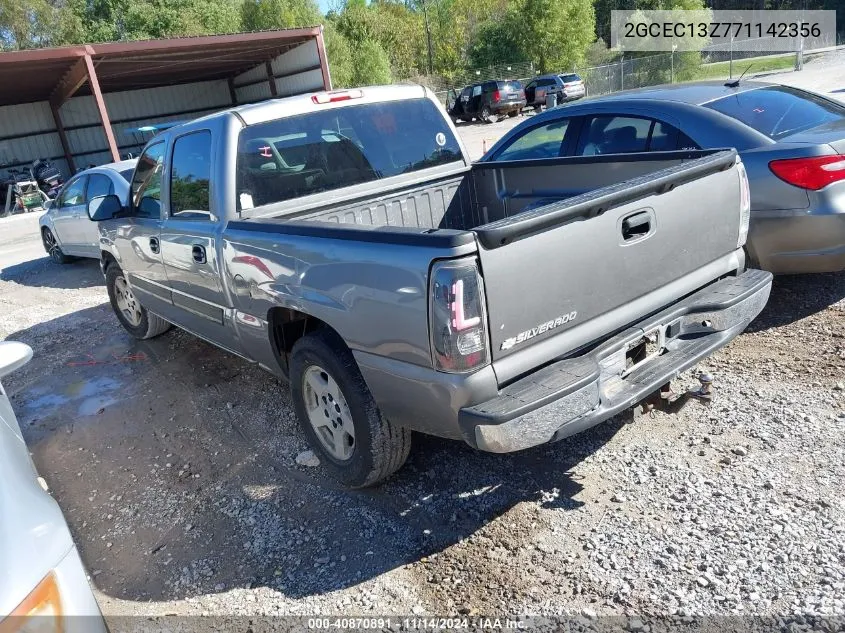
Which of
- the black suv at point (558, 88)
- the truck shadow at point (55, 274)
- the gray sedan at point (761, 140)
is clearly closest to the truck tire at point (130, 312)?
the truck shadow at point (55, 274)

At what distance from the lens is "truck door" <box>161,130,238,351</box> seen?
4.03 meters

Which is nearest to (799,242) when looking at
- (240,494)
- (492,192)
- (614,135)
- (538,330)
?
(614,135)

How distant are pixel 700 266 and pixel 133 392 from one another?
436cm

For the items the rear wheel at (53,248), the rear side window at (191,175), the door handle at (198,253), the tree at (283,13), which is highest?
the tree at (283,13)

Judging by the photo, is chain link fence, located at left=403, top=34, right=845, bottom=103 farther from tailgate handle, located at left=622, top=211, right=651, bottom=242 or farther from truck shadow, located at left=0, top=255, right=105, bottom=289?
tailgate handle, located at left=622, top=211, right=651, bottom=242

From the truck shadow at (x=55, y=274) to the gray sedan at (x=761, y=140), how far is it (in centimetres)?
732

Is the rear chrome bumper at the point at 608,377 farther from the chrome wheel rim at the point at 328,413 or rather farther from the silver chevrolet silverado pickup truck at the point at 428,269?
the chrome wheel rim at the point at 328,413

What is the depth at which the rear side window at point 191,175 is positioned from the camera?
4055mm

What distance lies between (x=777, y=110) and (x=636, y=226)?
308 centimetres

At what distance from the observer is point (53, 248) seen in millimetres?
11625

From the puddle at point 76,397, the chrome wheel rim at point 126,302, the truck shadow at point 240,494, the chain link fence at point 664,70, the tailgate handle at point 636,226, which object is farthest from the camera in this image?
the chain link fence at point 664,70

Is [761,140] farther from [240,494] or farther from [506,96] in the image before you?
[506,96]

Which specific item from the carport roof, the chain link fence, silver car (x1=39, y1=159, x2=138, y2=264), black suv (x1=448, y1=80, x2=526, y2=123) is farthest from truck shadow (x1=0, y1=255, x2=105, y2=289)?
the chain link fence

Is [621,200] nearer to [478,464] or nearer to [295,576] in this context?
[478,464]
